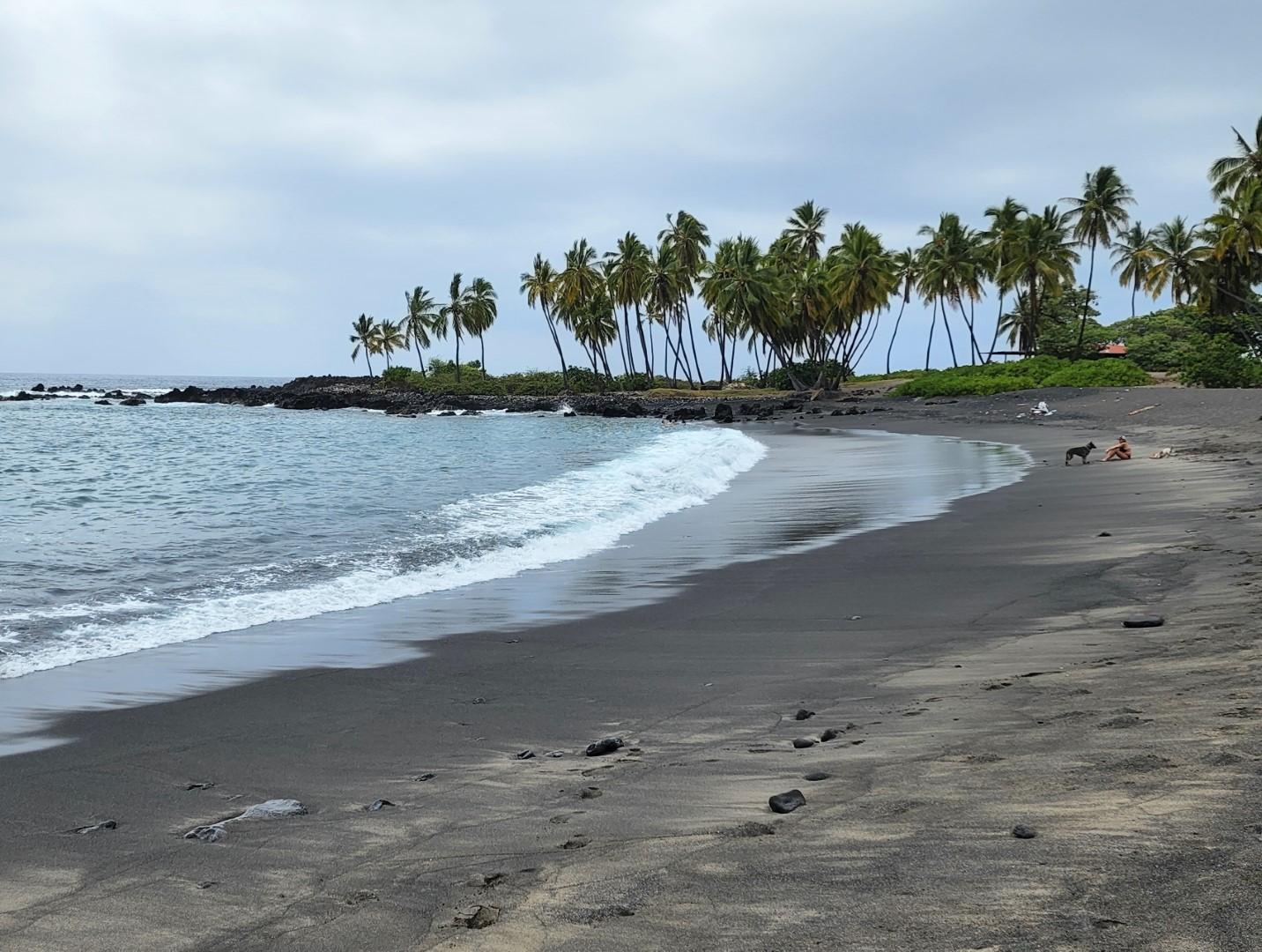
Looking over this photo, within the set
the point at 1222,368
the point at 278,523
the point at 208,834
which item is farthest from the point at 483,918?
the point at 1222,368

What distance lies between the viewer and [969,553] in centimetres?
1081

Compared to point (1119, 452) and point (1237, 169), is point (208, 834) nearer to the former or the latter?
point (1119, 452)

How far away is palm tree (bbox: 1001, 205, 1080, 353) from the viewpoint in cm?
6556

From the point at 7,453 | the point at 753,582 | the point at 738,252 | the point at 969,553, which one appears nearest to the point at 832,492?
the point at 969,553

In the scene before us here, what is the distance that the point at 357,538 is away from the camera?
45.2 feet

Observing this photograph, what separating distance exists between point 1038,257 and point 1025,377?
14107 mm

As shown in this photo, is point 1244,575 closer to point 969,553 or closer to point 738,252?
point 969,553

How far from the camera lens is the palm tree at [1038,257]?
6556 cm

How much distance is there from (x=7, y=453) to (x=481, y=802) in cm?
3340

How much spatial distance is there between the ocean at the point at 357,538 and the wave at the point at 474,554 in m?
0.04

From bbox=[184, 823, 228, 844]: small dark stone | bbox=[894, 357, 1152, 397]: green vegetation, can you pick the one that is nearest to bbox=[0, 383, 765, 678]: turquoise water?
bbox=[184, 823, 228, 844]: small dark stone

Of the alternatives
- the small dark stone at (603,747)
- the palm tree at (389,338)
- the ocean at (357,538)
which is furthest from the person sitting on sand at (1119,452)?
the palm tree at (389,338)

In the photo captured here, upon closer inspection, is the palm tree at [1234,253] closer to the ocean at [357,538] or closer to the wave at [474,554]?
the ocean at [357,538]

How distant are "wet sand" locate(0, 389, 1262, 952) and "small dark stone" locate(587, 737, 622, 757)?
10 centimetres
